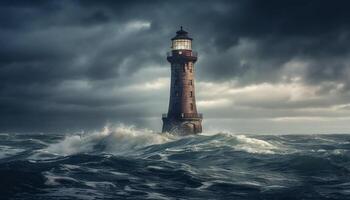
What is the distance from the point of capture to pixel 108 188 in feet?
64.5

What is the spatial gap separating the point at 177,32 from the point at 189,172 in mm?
30924

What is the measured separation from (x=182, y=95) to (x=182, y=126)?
332 centimetres

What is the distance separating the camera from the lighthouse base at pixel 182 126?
51.4 meters

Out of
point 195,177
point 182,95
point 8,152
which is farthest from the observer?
point 182,95

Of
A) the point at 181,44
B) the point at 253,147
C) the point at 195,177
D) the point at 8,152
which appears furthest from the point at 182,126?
the point at 195,177

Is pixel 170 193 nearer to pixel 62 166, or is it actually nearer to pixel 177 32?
pixel 62 166

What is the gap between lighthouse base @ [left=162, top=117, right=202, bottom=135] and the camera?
51.4 metres

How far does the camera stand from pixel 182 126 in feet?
169

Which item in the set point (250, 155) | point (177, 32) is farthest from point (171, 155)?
point (177, 32)

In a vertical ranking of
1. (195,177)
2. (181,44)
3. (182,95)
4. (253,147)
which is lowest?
(195,177)

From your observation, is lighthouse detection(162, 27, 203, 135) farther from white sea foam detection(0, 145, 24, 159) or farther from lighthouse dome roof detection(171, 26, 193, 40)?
white sea foam detection(0, 145, 24, 159)

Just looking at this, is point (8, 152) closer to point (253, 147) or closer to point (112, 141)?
point (112, 141)

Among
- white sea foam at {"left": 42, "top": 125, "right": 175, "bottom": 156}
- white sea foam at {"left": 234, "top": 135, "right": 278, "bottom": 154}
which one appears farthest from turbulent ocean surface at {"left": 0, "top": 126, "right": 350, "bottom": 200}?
white sea foam at {"left": 42, "top": 125, "right": 175, "bottom": 156}

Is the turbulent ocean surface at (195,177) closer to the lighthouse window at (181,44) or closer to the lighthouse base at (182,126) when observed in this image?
the lighthouse base at (182,126)
